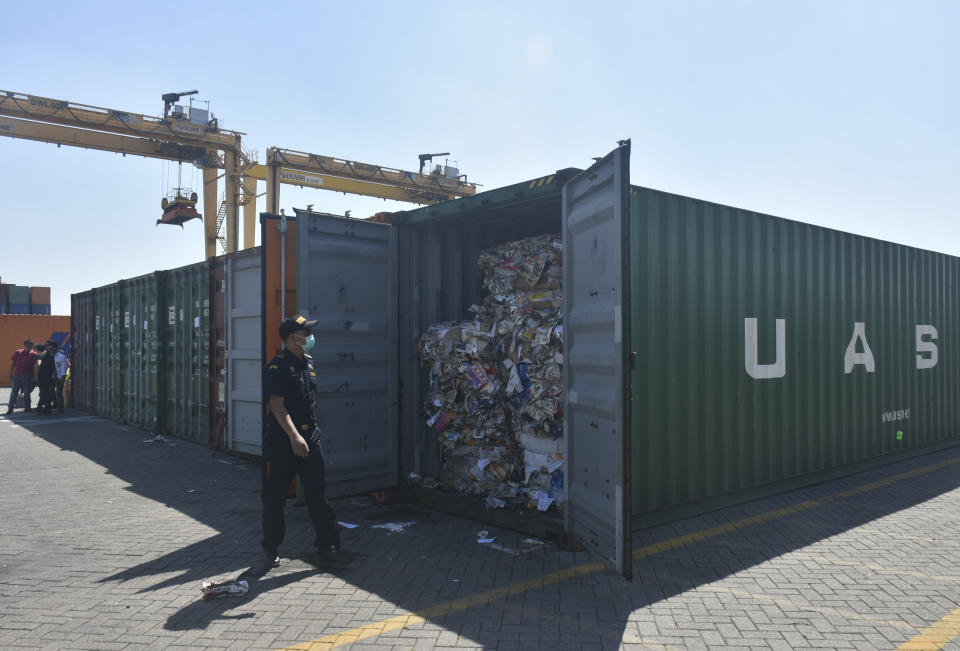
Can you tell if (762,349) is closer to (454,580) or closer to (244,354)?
(454,580)

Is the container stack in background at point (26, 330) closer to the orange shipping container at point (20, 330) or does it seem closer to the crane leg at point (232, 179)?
the orange shipping container at point (20, 330)

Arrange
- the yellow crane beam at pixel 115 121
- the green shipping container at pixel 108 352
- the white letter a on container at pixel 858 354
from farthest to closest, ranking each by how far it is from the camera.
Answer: the yellow crane beam at pixel 115 121, the green shipping container at pixel 108 352, the white letter a on container at pixel 858 354

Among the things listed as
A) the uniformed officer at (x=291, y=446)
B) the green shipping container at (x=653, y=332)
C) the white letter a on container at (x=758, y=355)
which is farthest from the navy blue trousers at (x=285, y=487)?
the white letter a on container at (x=758, y=355)

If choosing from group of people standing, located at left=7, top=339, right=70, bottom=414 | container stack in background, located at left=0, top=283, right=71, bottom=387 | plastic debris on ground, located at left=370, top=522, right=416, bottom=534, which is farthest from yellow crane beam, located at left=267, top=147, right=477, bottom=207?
plastic debris on ground, located at left=370, top=522, right=416, bottom=534

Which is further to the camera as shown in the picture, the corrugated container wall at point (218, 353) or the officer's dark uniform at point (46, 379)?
the officer's dark uniform at point (46, 379)

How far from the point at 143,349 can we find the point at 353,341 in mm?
7033

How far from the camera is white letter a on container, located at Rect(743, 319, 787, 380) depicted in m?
5.90

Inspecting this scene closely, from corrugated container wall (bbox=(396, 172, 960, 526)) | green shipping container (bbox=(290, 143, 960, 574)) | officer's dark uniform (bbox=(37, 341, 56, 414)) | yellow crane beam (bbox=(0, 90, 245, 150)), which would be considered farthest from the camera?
yellow crane beam (bbox=(0, 90, 245, 150))

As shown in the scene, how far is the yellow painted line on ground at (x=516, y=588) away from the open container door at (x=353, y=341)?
7.08 ft

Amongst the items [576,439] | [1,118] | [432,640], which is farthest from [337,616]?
[1,118]

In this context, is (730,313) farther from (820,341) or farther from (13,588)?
(13,588)

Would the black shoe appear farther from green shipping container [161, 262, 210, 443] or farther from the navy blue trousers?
green shipping container [161, 262, 210, 443]

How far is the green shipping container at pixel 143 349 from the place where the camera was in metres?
10.3

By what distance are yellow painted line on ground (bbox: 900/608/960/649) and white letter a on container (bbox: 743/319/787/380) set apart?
272 centimetres
